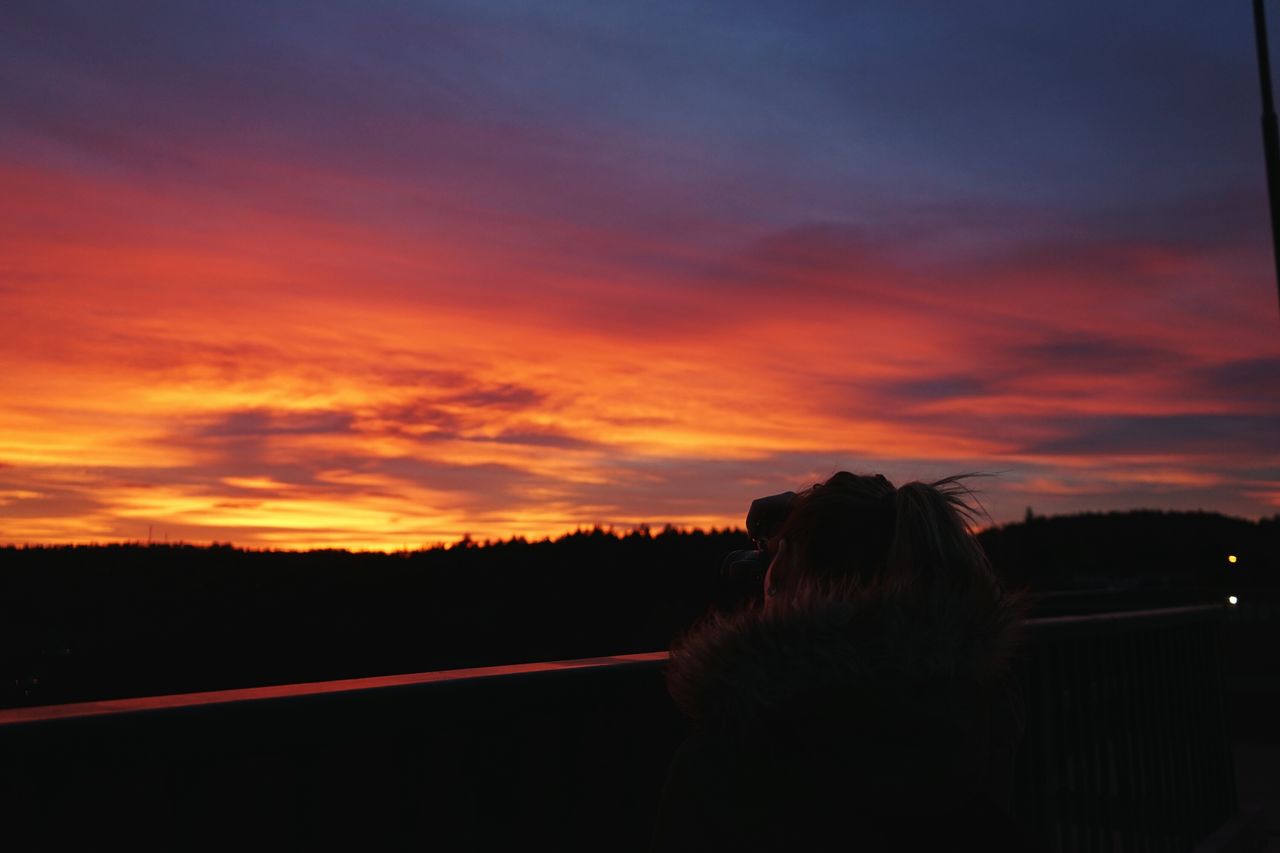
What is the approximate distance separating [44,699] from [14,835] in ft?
26.0

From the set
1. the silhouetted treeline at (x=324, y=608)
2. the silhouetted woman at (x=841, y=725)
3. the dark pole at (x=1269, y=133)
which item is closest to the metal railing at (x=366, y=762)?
the silhouetted woman at (x=841, y=725)

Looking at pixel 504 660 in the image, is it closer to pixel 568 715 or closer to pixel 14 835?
pixel 568 715

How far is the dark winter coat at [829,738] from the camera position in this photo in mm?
1632

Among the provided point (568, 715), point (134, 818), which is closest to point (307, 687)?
point (134, 818)

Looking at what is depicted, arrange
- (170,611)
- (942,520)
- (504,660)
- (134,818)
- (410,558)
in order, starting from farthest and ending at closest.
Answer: (504,660)
(410,558)
(170,611)
(942,520)
(134,818)

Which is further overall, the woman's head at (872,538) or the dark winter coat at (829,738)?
the woman's head at (872,538)

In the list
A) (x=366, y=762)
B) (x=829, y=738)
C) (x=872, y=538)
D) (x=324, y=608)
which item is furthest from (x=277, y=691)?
(x=324, y=608)

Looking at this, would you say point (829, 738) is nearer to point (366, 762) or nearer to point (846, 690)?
point (846, 690)

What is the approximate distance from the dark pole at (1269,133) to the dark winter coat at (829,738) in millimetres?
15158

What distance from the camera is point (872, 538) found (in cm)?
216

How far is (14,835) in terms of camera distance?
5.00 ft

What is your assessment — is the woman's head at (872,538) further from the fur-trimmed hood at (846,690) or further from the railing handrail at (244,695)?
the railing handrail at (244,695)

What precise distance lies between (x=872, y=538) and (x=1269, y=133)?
15.9 meters

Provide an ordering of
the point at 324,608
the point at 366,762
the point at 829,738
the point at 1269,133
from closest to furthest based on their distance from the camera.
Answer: the point at 829,738
the point at 366,762
the point at 324,608
the point at 1269,133
